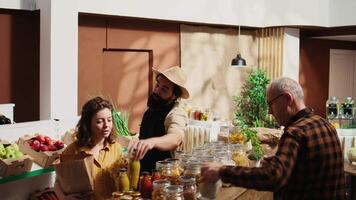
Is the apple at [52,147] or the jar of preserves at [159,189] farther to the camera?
the apple at [52,147]

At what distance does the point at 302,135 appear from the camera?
217 cm

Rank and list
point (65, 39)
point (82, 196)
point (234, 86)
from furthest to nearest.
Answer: point (234, 86)
point (65, 39)
point (82, 196)

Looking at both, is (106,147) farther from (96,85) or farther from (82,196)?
(96,85)

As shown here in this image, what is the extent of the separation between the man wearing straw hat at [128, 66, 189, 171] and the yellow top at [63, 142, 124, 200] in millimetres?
257

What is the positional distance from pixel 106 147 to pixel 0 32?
3.90 meters

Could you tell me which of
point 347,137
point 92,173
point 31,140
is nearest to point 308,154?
point 92,173

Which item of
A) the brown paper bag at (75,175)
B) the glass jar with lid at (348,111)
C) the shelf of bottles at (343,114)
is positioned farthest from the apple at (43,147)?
the glass jar with lid at (348,111)

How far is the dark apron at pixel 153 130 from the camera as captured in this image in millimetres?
3088

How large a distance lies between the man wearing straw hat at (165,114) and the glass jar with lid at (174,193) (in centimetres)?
72

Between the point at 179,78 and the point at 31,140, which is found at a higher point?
the point at 179,78

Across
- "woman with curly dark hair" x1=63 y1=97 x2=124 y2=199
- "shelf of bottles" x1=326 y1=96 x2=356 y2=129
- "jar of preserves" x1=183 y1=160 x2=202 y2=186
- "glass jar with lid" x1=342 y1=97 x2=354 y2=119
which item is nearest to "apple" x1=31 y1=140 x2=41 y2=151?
"woman with curly dark hair" x1=63 y1=97 x2=124 y2=199

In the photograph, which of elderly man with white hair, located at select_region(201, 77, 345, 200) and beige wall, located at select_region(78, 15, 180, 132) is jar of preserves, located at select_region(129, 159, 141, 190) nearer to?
elderly man with white hair, located at select_region(201, 77, 345, 200)

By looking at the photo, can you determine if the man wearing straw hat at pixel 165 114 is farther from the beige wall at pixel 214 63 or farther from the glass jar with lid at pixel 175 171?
the beige wall at pixel 214 63

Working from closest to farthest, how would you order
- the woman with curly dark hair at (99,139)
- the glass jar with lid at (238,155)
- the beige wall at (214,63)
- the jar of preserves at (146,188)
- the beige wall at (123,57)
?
1. the jar of preserves at (146,188)
2. the woman with curly dark hair at (99,139)
3. the glass jar with lid at (238,155)
4. the beige wall at (123,57)
5. the beige wall at (214,63)
